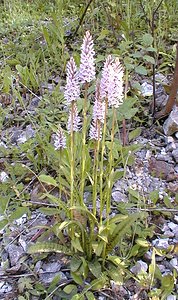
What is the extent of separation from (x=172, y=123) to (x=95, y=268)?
3.10 ft

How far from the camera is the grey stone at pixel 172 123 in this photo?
2291 mm

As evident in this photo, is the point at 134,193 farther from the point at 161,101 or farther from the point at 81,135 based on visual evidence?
the point at 161,101

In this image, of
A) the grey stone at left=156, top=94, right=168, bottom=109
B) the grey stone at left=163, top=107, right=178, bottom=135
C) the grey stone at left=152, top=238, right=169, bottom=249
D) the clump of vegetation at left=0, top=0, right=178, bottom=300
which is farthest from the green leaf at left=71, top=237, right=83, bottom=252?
the grey stone at left=156, top=94, right=168, bottom=109

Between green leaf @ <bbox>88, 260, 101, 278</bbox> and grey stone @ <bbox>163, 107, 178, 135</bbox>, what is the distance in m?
0.91

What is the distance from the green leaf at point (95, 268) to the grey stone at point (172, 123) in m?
0.91

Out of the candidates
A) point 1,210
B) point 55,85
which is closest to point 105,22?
point 55,85

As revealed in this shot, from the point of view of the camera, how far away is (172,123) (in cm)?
230

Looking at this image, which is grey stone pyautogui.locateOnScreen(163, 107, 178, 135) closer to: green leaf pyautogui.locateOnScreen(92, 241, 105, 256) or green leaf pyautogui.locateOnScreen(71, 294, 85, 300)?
green leaf pyautogui.locateOnScreen(92, 241, 105, 256)

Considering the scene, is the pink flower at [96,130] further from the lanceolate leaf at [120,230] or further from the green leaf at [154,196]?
the green leaf at [154,196]

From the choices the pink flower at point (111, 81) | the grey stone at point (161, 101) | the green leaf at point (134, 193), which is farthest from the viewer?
the grey stone at point (161, 101)

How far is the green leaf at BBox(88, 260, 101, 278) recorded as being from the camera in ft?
5.32

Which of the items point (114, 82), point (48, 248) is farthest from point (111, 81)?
point (48, 248)

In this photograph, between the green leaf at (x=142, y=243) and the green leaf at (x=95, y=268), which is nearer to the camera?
the green leaf at (x=95, y=268)

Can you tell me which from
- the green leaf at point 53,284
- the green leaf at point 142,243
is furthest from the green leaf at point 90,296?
the green leaf at point 142,243
